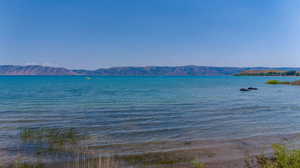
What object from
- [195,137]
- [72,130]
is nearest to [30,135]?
[72,130]

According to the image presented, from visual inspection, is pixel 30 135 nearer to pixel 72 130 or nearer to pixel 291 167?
pixel 72 130

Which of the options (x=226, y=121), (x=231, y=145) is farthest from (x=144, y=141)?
(x=226, y=121)

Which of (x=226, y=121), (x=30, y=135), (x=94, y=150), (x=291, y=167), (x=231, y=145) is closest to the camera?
(x=291, y=167)

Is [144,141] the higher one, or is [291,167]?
[291,167]

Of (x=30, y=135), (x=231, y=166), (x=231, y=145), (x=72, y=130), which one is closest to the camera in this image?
(x=231, y=166)

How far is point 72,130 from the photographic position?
1312 centimetres

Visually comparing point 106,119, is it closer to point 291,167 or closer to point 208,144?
point 208,144

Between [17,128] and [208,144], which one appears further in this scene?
[17,128]

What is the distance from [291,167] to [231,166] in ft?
8.02

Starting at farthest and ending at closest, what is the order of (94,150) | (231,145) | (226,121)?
(226,121)
(231,145)
(94,150)

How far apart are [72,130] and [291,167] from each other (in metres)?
11.4

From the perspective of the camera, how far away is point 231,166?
25.9ft

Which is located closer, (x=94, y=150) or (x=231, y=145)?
(x=94, y=150)

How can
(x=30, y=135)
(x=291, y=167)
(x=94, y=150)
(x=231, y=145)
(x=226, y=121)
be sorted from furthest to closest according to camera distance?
(x=226, y=121), (x=30, y=135), (x=231, y=145), (x=94, y=150), (x=291, y=167)
